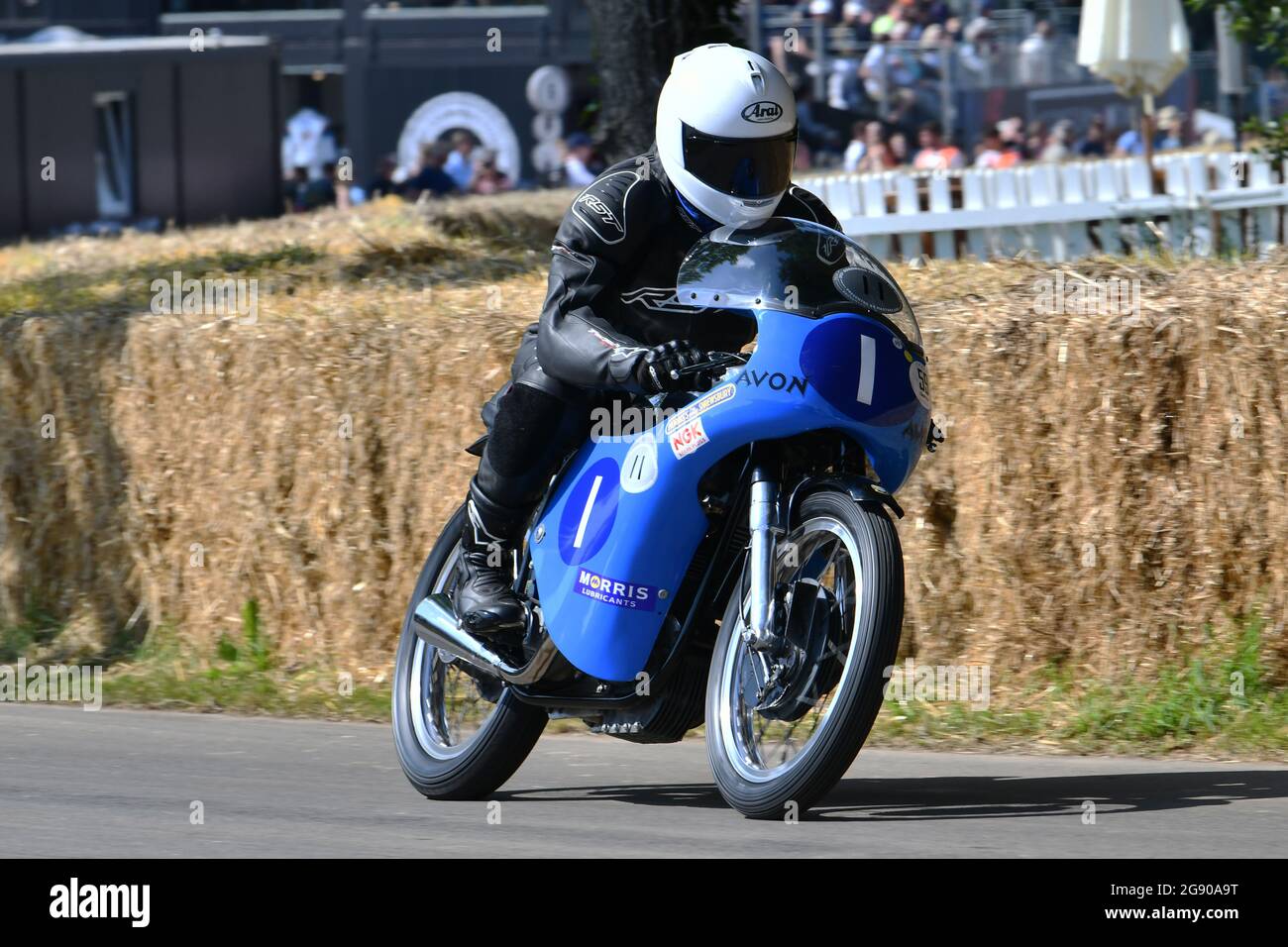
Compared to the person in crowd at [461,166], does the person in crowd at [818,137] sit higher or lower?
higher

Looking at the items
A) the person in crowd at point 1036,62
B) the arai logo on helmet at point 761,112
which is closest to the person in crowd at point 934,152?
the person in crowd at point 1036,62

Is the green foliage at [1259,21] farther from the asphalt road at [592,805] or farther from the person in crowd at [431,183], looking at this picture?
the person in crowd at [431,183]

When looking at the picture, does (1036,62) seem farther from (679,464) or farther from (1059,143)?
(679,464)

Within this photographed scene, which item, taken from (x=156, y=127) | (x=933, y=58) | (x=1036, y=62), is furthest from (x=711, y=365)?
(x=933, y=58)

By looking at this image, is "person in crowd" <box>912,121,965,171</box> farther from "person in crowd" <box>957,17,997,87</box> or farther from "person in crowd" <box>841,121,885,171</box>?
"person in crowd" <box>957,17,997,87</box>

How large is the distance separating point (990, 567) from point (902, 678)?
491 mm

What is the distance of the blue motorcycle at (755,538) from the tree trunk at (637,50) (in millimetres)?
5579

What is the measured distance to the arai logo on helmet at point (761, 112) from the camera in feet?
16.5

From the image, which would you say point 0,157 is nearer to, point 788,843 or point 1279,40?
point 1279,40

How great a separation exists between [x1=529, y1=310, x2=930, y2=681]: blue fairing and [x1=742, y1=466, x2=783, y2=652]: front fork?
0.13m

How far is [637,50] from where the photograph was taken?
35.0ft

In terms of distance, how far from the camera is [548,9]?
34.4 metres

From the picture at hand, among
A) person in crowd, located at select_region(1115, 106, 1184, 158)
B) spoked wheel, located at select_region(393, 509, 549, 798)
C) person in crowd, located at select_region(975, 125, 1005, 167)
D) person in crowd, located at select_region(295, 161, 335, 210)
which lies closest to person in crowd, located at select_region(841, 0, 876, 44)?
person in crowd, located at select_region(975, 125, 1005, 167)
